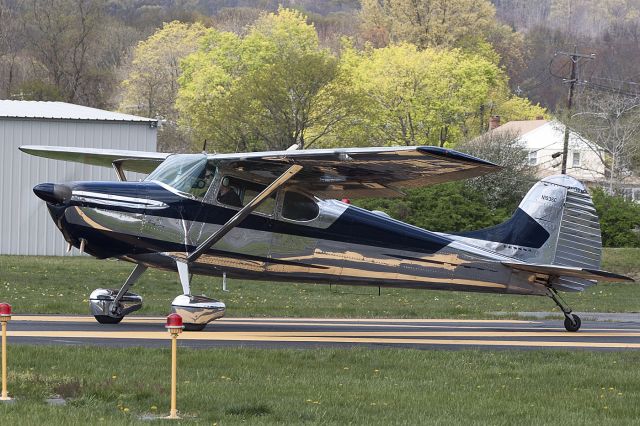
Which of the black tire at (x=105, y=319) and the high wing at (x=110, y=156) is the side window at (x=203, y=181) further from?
the black tire at (x=105, y=319)

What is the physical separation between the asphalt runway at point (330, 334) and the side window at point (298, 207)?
66.3 inches

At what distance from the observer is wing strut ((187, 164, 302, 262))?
16750 millimetres

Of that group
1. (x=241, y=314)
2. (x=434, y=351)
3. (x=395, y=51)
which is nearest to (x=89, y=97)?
(x=395, y=51)

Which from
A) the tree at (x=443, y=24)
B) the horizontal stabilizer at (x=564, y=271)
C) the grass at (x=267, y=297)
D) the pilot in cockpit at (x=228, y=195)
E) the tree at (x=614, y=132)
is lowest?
the grass at (x=267, y=297)

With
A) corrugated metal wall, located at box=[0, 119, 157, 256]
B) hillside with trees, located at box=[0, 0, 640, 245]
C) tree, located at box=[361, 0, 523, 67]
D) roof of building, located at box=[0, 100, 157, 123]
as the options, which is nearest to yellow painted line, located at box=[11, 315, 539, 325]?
corrugated metal wall, located at box=[0, 119, 157, 256]

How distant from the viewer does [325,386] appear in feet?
39.4

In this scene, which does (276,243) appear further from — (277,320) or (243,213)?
(277,320)

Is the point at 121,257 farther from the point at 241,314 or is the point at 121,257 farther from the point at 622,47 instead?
the point at 622,47

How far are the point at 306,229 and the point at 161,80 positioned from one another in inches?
3707

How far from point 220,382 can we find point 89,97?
93369 mm

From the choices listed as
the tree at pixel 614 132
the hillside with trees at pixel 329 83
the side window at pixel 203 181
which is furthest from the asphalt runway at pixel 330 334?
the tree at pixel 614 132

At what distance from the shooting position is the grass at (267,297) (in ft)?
73.9

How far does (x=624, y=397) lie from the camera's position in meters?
12.0

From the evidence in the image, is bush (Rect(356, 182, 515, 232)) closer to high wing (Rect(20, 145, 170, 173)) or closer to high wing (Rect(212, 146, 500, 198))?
high wing (Rect(20, 145, 170, 173))
